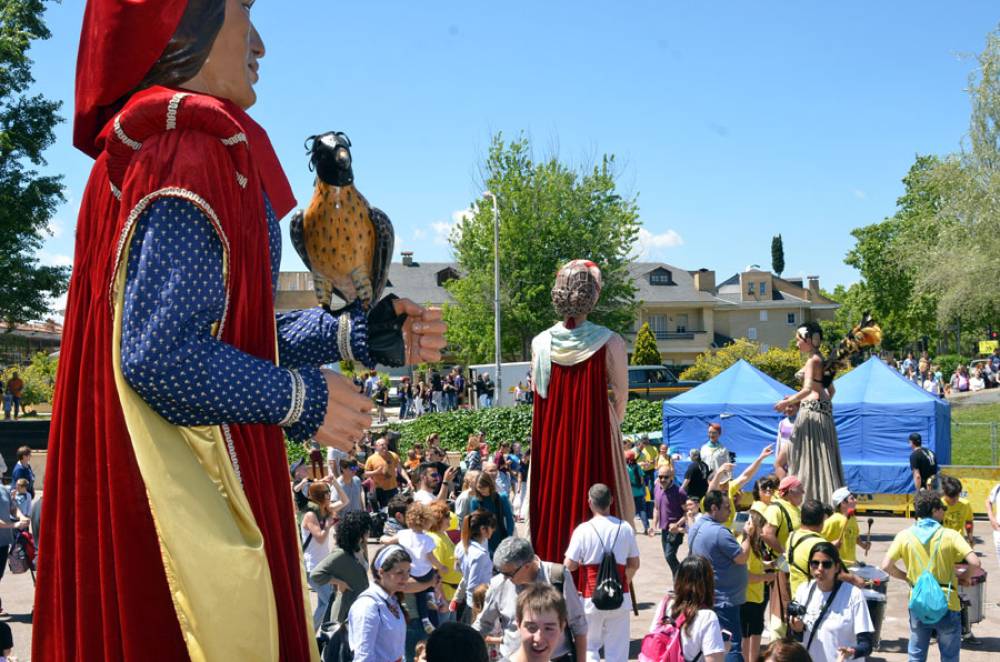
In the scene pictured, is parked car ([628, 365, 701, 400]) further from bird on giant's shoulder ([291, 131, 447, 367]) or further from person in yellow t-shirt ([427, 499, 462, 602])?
bird on giant's shoulder ([291, 131, 447, 367])

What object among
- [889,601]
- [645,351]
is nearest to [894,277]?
[645,351]

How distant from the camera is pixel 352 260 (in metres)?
2.54

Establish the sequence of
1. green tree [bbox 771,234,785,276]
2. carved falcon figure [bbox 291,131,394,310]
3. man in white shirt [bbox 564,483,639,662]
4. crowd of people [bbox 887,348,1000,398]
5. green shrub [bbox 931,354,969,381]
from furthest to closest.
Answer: green tree [bbox 771,234,785,276] → green shrub [bbox 931,354,969,381] → crowd of people [bbox 887,348,1000,398] → man in white shirt [bbox 564,483,639,662] → carved falcon figure [bbox 291,131,394,310]

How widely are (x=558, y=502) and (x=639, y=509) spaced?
8403 millimetres

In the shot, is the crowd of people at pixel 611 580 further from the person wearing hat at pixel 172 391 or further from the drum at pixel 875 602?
the person wearing hat at pixel 172 391

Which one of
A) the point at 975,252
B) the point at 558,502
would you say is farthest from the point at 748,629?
the point at 975,252

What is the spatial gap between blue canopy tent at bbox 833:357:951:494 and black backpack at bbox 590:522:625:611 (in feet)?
35.6

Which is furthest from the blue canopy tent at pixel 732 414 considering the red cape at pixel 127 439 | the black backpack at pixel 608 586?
the red cape at pixel 127 439

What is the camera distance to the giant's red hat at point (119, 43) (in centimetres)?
239

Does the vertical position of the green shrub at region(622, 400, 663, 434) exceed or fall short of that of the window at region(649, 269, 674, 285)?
it falls short

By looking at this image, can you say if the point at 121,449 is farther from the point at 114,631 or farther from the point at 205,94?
the point at 205,94

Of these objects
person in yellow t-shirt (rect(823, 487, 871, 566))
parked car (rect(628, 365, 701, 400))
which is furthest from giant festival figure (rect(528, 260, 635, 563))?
parked car (rect(628, 365, 701, 400))

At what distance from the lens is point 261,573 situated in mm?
2242

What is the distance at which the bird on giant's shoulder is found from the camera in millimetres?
2502
